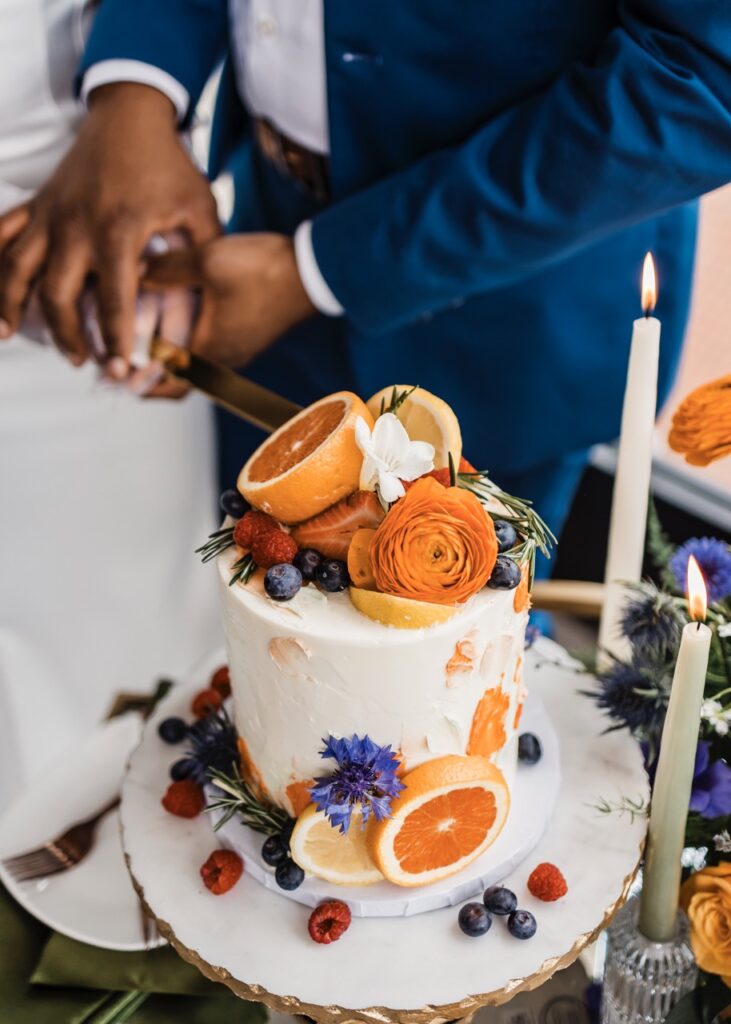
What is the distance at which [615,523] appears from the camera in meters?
0.80

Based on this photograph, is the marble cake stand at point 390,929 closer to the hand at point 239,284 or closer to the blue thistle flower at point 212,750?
the blue thistle flower at point 212,750

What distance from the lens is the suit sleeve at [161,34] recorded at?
1200 mm

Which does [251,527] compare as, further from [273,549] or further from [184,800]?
[184,800]

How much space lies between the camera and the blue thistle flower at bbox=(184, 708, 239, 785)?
0.78 metres

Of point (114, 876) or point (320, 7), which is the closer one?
point (114, 876)

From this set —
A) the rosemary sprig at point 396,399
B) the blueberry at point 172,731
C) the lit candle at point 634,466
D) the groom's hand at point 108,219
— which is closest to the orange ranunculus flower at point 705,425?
the lit candle at point 634,466

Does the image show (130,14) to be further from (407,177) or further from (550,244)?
(550,244)

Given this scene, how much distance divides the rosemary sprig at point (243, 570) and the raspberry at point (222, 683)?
0.86 feet

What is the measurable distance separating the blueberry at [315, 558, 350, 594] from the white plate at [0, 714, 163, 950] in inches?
15.7

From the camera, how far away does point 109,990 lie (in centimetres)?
80

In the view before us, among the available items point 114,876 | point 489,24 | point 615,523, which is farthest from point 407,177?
point 114,876

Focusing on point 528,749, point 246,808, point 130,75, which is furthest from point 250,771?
point 130,75

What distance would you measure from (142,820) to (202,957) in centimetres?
15

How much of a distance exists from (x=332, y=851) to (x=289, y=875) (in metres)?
0.04
